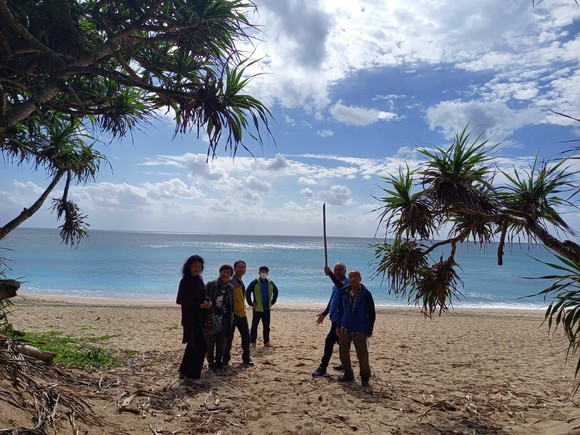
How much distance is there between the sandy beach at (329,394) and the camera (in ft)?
14.0

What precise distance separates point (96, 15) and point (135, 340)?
6.65m

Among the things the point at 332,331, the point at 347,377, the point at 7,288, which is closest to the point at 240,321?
the point at 332,331

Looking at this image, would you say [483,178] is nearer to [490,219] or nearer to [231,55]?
[490,219]

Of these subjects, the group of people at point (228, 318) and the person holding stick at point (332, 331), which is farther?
the person holding stick at point (332, 331)

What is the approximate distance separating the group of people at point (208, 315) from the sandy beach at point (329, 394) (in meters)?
0.25

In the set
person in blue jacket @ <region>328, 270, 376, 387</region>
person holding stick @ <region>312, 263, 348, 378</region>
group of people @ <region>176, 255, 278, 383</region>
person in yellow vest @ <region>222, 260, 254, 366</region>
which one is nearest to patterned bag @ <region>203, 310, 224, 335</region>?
group of people @ <region>176, 255, 278, 383</region>

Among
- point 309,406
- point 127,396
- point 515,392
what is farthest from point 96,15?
point 515,392

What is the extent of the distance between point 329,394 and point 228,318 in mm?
1893

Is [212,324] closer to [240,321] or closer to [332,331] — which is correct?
[240,321]

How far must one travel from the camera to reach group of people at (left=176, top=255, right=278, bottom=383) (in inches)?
214

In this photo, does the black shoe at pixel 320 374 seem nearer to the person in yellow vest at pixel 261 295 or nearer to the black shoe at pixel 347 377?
the black shoe at pixel 347 377

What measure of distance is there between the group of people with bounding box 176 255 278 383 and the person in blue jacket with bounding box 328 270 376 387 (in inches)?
65.4

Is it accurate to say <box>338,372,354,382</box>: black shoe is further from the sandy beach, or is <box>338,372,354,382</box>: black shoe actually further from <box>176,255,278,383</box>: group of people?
<box>176,255,278,383</box>: group of people

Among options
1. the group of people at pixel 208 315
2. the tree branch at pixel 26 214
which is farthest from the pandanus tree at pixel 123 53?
the group of people at pixel 208 315
